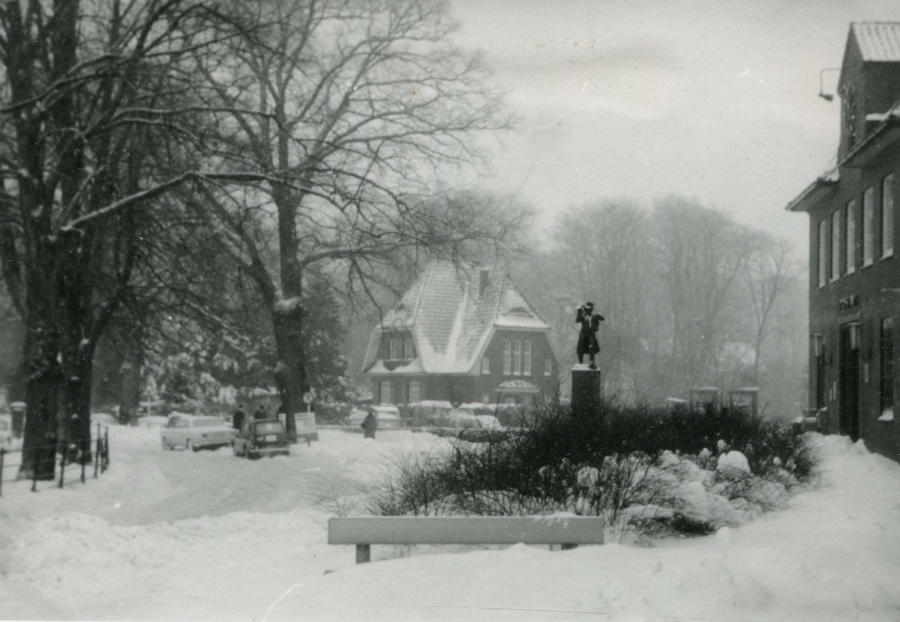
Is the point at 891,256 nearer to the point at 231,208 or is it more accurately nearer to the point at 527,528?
the point at 527,528

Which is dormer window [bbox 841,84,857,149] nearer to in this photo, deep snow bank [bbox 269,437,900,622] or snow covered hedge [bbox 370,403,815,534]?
snow covered hedge [bbox 370,403,815,534]

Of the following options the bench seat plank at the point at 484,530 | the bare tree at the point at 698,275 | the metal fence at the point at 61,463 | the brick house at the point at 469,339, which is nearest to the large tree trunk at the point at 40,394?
the metal fence at the point at 61,463

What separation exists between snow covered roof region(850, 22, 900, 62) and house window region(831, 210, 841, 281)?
363cm

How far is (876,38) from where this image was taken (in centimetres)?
1106

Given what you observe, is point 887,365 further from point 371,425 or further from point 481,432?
point 371,425

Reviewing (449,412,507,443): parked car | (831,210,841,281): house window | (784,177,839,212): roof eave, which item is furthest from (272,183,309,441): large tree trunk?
(831,210,841,281): house window

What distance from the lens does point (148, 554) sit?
447 inches

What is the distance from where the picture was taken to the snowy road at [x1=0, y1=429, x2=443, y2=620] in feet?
29.1

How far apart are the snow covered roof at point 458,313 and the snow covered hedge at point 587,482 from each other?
307 cm

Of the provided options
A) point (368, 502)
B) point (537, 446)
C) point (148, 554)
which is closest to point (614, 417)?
point (537, 446)

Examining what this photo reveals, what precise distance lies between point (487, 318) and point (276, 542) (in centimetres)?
469

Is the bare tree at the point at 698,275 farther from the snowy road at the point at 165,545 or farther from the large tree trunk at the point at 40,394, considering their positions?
the large tree trunk at the point at 40,394

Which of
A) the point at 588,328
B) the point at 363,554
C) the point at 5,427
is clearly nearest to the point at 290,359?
the point at 5,427

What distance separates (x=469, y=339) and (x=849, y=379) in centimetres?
685
